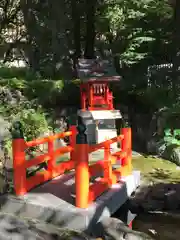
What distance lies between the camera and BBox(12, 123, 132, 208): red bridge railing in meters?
5.10

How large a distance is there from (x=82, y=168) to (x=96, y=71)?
7.21 metres

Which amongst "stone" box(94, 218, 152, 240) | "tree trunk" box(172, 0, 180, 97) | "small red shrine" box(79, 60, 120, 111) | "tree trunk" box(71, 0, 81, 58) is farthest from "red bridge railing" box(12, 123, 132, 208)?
"tree trunk" box(71, 0, 81, 58)

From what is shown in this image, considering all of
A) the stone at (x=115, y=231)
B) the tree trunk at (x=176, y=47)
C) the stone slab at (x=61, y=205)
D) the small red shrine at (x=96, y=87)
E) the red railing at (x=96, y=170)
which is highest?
the tree trunk at (x=176, y=47)

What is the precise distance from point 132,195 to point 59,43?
9.43 meters

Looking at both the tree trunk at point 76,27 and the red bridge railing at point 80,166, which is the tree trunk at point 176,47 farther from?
the red bridge railing at point 80,166

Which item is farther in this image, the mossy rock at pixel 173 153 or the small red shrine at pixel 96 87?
the small red shrine at pixel 96 87

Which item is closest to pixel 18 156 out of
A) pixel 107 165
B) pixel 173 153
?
pixel 107 165

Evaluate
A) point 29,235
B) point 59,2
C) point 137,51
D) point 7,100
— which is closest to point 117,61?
point 137,51

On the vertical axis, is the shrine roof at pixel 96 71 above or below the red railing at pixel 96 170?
above

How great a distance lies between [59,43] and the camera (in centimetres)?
1530

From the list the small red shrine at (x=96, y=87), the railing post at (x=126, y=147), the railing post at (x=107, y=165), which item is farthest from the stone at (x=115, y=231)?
the small red shrine at (x=96, y=87)

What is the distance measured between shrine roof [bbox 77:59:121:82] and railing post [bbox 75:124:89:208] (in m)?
6.61

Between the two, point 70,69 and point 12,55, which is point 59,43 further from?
point 12,55

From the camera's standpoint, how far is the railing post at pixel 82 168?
199 inches
